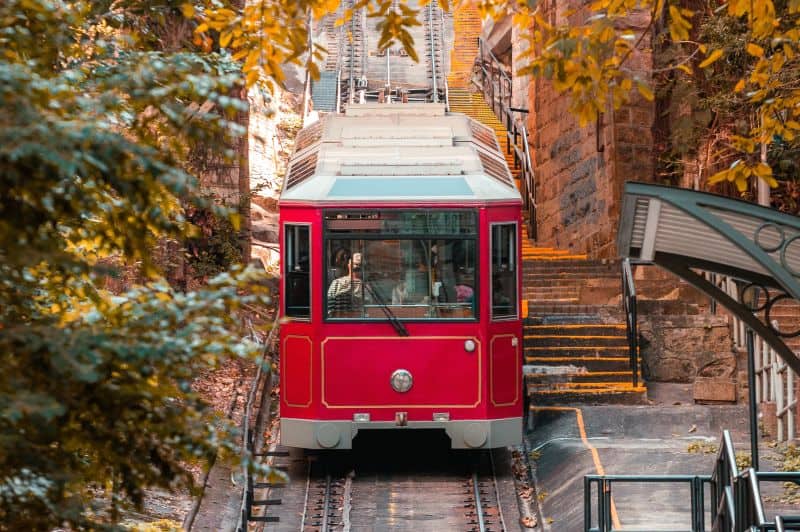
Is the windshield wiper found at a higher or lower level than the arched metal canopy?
lower

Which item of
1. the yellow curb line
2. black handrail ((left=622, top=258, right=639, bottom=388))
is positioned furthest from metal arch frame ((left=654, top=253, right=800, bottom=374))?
black handrail ((left=622, top=258, right=639, bottom=388))

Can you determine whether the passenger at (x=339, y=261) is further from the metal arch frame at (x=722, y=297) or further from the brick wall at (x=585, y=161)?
the brick wall at (x=585, y=161)

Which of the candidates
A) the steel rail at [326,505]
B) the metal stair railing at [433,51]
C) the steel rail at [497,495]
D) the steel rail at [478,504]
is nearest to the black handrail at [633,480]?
the steel rail at [478,504]

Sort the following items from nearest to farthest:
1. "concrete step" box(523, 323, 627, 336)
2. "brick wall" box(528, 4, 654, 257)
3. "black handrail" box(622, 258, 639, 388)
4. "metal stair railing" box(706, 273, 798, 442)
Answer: "metal stair railing" box(706, 273, 798, 442)
"black handrail" box(622, 258, 639, 388)
"concrete step" box(523, 323, 627, 336)
"brick wall" box(528, 4, 654, 257)

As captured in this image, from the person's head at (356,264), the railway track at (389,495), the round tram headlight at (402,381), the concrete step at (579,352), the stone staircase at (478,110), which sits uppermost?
the stone staircase at (478,110)

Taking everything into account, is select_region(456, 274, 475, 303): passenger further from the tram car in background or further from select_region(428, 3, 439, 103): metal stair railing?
select_region(428, 3, 439, 103): metal stair railing

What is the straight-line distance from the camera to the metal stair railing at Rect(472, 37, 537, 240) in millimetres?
29000

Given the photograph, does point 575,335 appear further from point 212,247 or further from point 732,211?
point 732,211

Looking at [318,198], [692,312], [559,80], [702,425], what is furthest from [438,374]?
[692,312]

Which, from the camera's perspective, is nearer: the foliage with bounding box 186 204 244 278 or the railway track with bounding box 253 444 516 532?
the railway track with bounding box 253 444 516 532

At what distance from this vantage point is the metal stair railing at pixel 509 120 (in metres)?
29.0

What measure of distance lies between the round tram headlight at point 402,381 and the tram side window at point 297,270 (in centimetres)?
105

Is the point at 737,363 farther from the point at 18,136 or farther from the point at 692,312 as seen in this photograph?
the point at 18,136

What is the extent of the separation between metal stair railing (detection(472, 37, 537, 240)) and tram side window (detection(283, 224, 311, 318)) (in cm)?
909
